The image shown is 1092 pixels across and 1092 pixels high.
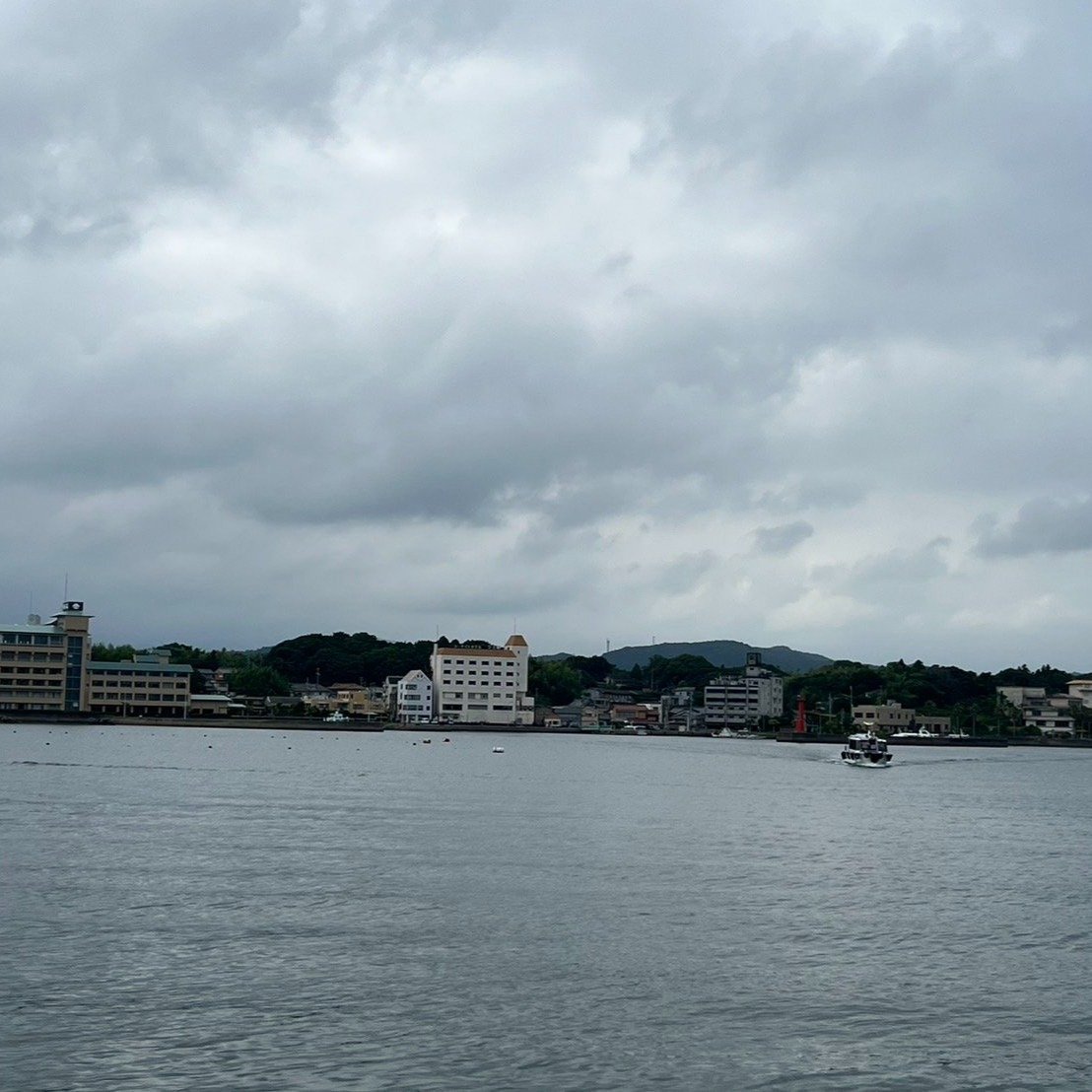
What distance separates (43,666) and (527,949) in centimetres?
16004

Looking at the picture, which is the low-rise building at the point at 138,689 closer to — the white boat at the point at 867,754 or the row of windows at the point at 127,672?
the row of windows at the point at 127,672

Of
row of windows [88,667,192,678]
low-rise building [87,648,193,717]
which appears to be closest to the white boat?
low-rise building [87,648,193,717]

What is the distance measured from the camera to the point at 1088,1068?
795 inches

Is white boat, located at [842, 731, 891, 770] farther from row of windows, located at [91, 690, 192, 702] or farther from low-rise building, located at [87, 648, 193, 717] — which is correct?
row of windows, located at [91, 690, 192, 702]

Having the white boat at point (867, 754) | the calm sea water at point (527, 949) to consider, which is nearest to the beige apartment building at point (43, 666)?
the white boat at point (867, 754)

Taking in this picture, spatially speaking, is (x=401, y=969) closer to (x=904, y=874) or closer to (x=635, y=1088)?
(x=635, y=1088)

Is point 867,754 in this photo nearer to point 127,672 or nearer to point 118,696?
point 118,696

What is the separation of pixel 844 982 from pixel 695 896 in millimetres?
9650

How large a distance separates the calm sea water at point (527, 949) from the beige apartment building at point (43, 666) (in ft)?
404

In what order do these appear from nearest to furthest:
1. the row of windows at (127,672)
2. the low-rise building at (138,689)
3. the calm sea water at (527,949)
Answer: the calm sea water at (527,949) → the low-rise building at (138,689) → the row of windows at (127,672)

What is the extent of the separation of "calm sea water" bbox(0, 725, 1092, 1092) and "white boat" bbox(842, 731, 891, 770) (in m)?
60.9

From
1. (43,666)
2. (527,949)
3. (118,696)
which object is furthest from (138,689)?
(527,949)

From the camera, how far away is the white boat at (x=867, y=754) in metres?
120

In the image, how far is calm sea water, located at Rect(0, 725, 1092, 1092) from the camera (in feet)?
64.4
